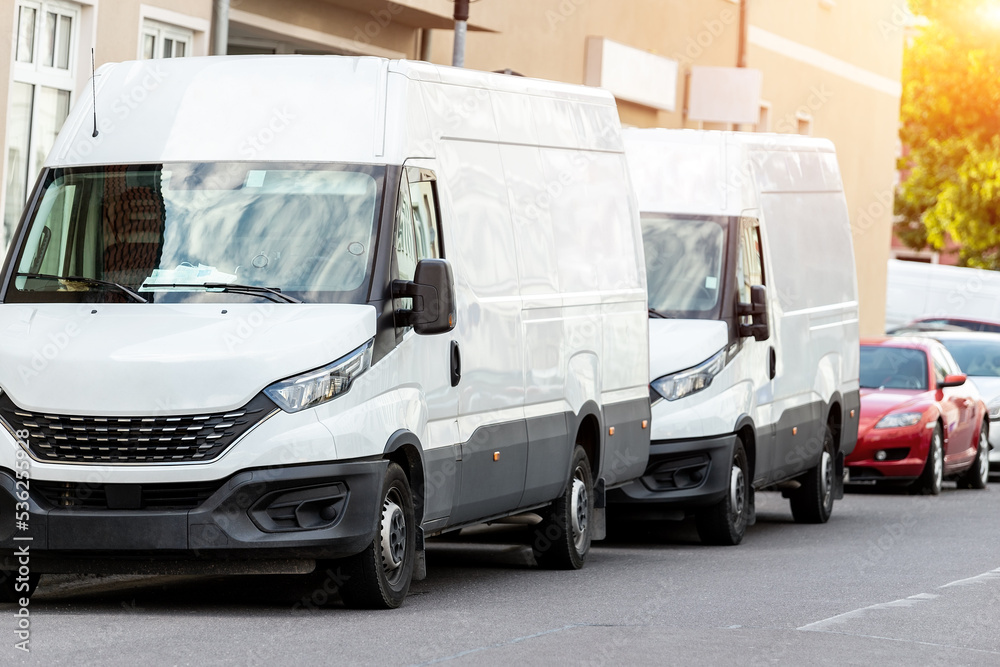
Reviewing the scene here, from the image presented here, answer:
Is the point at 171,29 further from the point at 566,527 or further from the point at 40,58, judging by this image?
the point at 566,527

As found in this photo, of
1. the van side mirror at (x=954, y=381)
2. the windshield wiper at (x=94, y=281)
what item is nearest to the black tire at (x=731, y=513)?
the windshield wiper at (x=94, y=281)

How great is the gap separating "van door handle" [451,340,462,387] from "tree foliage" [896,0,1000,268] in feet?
122

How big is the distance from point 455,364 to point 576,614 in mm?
1401

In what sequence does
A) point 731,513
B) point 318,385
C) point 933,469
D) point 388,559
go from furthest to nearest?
point 933,469 → point 731,513 → point 388,559 → point 318,385

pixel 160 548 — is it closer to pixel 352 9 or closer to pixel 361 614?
pixel 361 614

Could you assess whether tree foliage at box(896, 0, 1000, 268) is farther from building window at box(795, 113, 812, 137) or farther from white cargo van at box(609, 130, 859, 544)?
white cargo van at box(609, 130, 859, 544)

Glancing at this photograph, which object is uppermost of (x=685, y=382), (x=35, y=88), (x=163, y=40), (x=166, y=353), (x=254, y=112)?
(x=163, y=40)

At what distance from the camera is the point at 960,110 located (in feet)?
156

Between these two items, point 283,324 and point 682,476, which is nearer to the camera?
point 283,324

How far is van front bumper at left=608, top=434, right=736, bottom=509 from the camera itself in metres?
13.3

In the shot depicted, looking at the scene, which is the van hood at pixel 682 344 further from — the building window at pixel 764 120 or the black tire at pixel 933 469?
the building window at pixel 764 120

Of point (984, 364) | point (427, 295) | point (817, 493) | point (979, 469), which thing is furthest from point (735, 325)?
point (984, 364)

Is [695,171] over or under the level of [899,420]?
over

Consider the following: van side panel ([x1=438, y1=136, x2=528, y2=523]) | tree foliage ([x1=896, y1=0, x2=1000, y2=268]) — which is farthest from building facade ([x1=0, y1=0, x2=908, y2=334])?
tree foliage ([x1=896, y1=0, x2=1000, y2=268])
